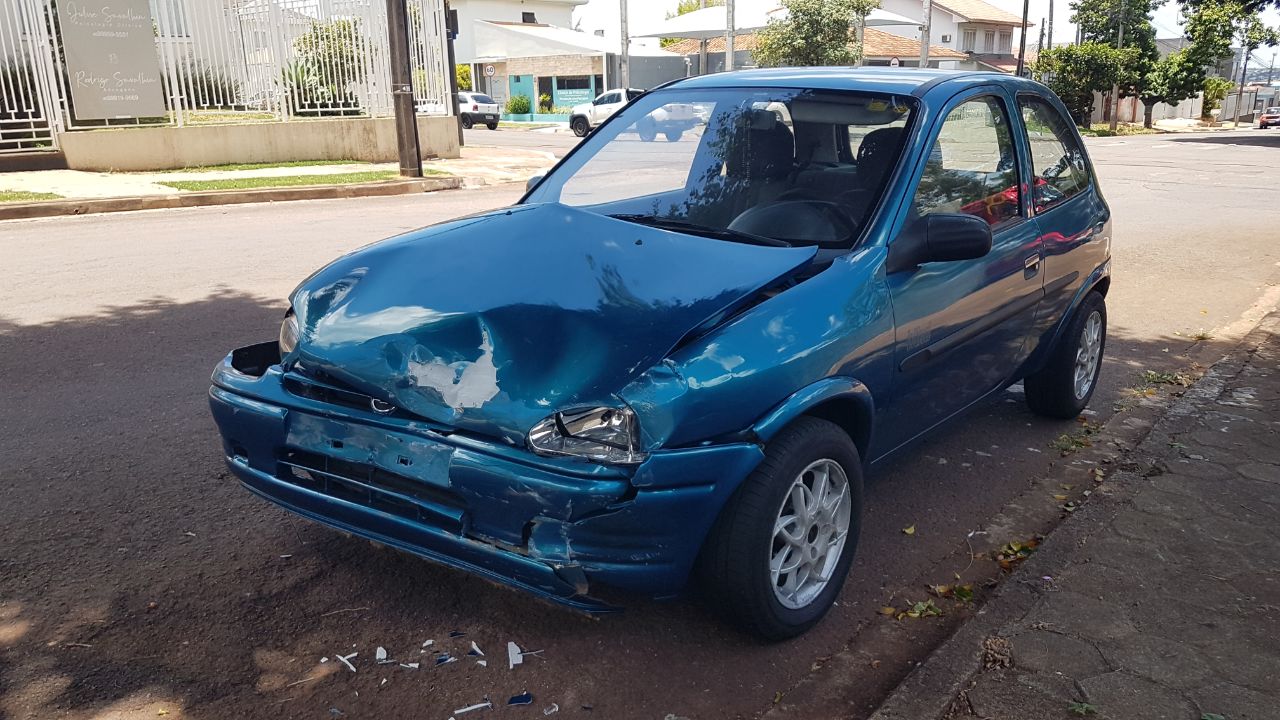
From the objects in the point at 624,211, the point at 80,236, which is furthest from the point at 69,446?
the point at 80,236

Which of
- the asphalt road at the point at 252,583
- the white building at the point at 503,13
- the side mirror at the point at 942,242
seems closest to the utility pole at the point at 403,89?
the asphalt road at the point at 252,583

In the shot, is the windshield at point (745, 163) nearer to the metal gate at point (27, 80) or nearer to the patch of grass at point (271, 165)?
the metal gate at point (27, 80)

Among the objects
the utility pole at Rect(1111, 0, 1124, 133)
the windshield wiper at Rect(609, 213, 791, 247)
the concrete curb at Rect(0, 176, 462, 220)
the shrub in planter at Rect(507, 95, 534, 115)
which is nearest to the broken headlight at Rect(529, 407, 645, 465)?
the windshield wiper at Rect(609, 213, 791, 247)

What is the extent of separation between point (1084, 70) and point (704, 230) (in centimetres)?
5121

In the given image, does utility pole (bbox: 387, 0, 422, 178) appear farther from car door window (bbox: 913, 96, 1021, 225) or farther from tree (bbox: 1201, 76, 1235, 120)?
tree (bbox: 1201, 76, 1235, 120)

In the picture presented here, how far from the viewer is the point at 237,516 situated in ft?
12.4

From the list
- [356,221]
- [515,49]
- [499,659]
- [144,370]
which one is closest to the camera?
[499,659]

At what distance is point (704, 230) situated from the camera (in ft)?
12.0

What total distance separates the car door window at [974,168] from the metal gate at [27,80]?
14.9 m

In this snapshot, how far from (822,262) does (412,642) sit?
5.71ft

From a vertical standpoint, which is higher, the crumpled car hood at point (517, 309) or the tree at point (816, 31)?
the tree at point (816, 31)

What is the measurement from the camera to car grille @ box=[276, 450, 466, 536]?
2703 mm

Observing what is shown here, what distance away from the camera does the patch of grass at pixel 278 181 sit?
1411 cm

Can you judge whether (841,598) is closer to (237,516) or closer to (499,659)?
(499,659)
